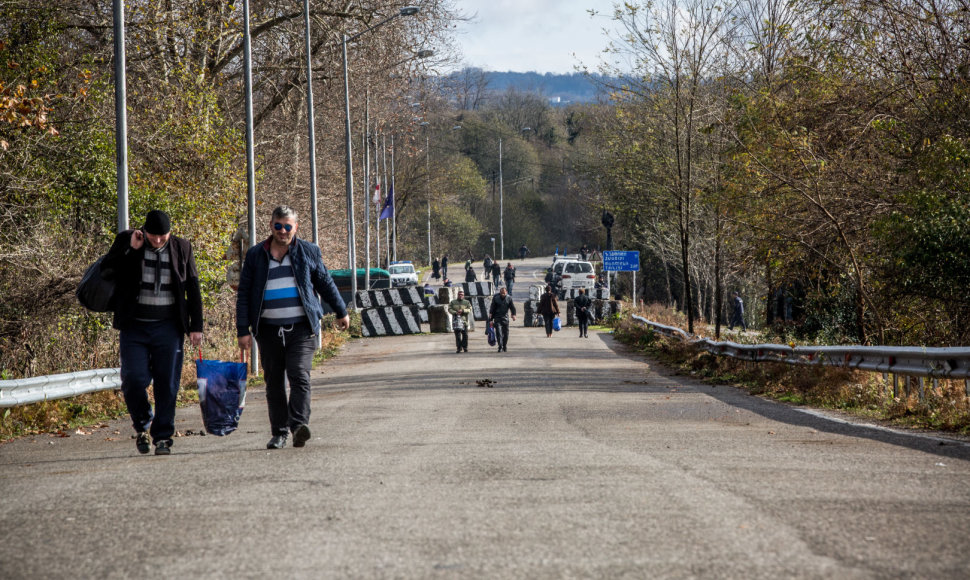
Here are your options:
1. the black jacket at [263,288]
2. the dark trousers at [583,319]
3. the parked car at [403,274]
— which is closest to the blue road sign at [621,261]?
the dark trousers at [583,319]

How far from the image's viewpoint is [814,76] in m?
18.6

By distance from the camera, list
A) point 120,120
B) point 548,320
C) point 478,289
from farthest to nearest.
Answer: point 478,289 < point 548,320 < point 120,120

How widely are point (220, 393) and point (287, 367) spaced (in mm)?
612

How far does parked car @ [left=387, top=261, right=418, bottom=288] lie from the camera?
62.9 meters

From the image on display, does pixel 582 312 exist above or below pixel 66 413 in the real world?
above

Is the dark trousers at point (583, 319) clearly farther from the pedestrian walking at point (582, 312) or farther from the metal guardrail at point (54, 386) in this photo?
the metal guardrail at point (54, 386)

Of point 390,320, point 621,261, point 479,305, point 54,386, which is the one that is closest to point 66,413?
point 54,386

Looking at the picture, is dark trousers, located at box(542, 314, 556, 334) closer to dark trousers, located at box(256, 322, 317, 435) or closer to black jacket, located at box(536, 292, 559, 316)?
black jacket, located at box(536, 292, 559, 316)

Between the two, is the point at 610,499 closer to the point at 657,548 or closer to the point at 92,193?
the point at 657,548

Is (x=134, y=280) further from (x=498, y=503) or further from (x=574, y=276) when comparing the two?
(x=574, y=276)

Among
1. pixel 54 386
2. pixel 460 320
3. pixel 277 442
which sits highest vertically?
pixel 460 320

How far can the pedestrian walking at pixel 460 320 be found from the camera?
88.9 feet

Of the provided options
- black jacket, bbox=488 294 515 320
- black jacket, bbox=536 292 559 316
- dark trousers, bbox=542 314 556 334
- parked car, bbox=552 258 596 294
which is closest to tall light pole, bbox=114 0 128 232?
black jacket, bbox=488 294 515 320

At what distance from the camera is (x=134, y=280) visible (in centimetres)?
801
